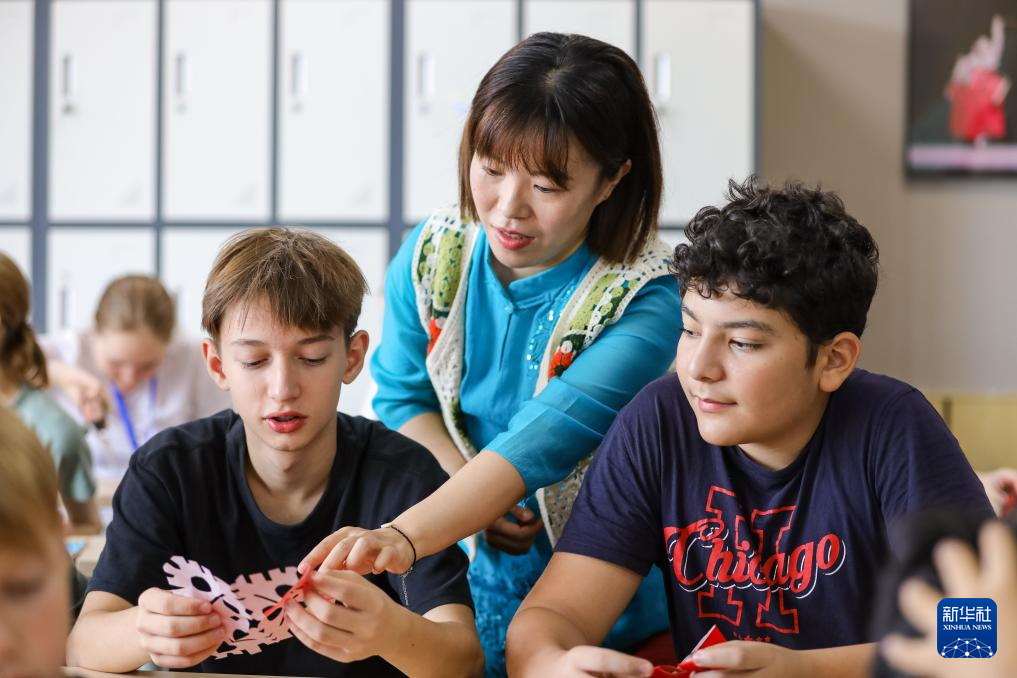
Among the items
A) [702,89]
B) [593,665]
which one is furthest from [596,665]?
[702,89]

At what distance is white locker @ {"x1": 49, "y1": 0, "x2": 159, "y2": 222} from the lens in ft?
13.5

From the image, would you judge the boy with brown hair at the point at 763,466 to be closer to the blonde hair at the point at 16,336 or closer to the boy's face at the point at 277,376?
the boy's face at the point at 277,376

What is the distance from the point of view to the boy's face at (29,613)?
64 cm

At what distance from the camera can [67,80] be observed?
4.15m

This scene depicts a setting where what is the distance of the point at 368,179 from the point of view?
406 cm

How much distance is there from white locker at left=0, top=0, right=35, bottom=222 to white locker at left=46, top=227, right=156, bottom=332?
22 cm

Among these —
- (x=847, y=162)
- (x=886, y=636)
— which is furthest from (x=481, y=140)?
(x=847, y=162)

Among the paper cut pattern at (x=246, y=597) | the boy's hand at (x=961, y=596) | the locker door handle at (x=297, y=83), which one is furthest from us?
the locker door handle at (x=297, y=83)

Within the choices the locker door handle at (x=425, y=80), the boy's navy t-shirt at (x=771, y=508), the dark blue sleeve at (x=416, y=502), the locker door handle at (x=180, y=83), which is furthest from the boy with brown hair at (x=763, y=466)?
the locker door handle at (x=180, y=83)

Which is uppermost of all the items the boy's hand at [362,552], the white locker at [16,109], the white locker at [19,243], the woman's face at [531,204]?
the white locker at [16,109]

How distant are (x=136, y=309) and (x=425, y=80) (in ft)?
4.80

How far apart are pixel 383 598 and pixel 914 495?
0.58m

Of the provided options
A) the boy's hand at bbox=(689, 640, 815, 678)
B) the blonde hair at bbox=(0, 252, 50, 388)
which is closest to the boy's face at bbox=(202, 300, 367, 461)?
the boy's hand at bbox=(689, 640, 815, 678)

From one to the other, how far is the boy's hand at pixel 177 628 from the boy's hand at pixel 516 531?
1.70 feet
